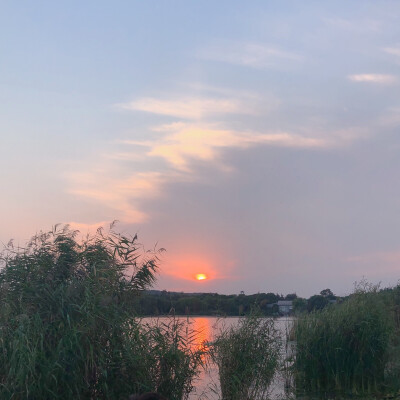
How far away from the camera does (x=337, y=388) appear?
18.6 metres

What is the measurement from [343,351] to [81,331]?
11120 millimetres

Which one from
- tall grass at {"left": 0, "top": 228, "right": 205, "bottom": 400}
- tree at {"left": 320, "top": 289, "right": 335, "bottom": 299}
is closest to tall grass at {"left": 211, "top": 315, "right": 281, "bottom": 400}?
tall grass at {"left": 0, "top": 228, "right": 205, "bottom": 400}

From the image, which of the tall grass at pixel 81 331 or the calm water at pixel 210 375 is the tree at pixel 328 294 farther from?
the tall grass at pixel 81 331

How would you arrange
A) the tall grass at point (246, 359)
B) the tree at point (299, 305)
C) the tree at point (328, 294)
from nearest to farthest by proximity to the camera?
1. the tall grass at point (246, 359)
2. the tree at point (299, 305)
3. the tree at point (328, 294)

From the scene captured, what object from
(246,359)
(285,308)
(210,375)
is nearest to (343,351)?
(285,308)

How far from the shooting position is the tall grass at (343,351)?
61.9 feet

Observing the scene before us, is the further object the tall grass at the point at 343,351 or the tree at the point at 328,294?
the tree at the point at 328,294

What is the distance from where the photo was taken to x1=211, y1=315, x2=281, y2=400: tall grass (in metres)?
15.2

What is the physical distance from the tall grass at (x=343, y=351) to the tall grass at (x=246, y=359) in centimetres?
345

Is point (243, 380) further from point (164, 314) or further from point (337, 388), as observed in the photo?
point (337, 388)

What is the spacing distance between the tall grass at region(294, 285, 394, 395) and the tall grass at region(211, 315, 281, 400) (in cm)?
345

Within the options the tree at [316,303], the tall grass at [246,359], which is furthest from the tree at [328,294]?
the tall grass at [246,359]

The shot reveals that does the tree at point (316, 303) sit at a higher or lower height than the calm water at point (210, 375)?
higher

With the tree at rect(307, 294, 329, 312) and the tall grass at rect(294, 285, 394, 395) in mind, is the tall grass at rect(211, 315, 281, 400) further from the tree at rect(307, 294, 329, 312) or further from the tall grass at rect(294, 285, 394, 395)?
the tree at rect(307, 294, 329, 312)
